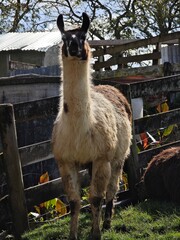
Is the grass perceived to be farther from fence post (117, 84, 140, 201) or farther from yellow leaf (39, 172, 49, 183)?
yellow leaf (39, 172, 49, 183)

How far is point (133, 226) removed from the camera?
625 cm

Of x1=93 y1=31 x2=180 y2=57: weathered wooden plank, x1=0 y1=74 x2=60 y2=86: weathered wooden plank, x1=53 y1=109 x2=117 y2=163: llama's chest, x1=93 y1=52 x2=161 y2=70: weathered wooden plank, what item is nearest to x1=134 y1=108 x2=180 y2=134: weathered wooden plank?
x1=53 y1=109 x2=117 y2=163: llama's chest

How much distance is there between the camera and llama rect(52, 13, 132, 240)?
5.73 m

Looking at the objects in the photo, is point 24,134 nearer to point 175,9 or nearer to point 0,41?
point 0,41

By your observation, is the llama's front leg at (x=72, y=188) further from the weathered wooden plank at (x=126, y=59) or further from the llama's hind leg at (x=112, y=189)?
the weathered wooden plank at (x=126, y=59)

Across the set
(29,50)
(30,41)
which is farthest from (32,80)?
(30,41)

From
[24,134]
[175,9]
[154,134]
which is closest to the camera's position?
[24,134]

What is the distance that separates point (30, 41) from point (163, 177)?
15.0 metres

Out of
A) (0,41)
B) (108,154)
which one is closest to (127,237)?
(108,154)

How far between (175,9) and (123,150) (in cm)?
2499

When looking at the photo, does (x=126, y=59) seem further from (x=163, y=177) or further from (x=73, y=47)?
(x=73, y=47)

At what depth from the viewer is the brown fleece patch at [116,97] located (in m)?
7.02

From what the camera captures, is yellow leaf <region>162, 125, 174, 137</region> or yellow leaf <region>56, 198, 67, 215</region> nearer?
yellow leaf <region>56, 198, 67, 215</region>

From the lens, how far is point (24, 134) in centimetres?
820
